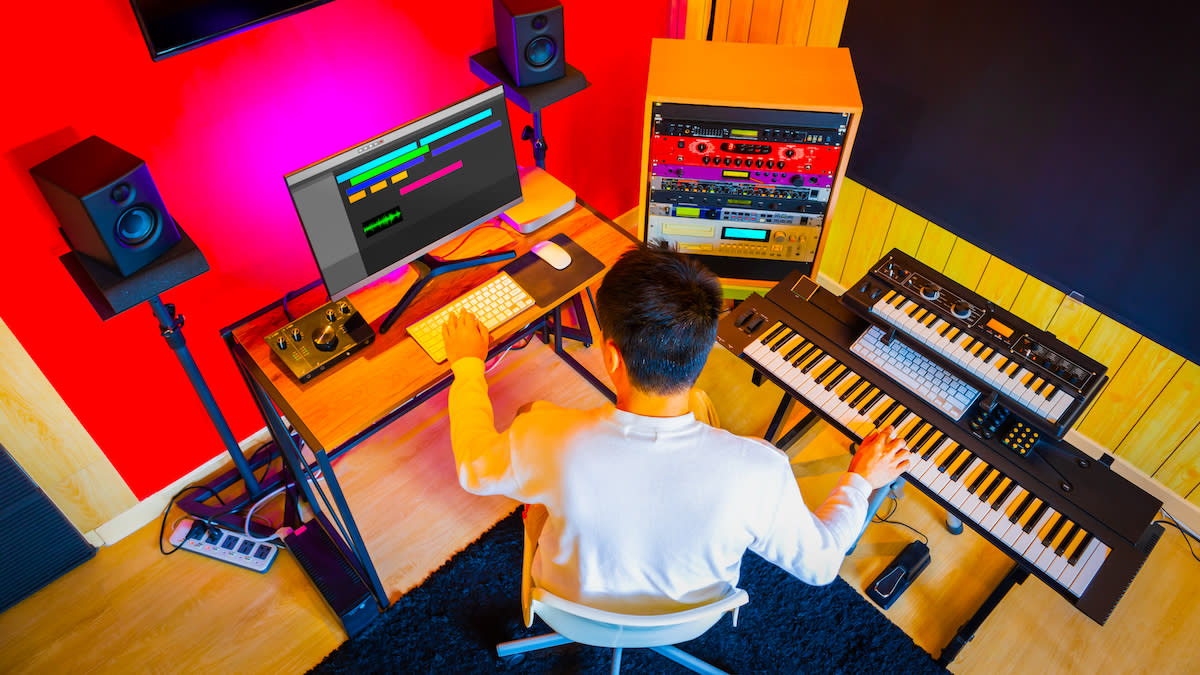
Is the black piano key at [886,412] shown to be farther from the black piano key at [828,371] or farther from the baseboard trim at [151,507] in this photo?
the baseboard trim at [151,507]

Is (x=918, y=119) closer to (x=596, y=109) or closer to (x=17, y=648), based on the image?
(x=596, y=109)

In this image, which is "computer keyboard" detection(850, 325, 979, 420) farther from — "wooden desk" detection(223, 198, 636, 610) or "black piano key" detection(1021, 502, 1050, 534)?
"wooden desk" detection(223, 198, 636, 610)

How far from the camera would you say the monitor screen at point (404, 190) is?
184 centimetres

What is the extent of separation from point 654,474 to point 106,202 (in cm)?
128

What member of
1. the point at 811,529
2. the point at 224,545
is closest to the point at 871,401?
the point at 811,529

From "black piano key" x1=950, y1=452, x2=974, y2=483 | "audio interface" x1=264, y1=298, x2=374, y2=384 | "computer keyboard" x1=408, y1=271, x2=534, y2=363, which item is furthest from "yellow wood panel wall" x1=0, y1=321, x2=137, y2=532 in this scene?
"black piano key" x1=950, y1=452, x2=974, y2=483

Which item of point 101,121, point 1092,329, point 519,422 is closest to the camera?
point 519,422

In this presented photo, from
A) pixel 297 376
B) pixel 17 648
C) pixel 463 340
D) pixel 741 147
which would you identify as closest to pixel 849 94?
pixel 741 147

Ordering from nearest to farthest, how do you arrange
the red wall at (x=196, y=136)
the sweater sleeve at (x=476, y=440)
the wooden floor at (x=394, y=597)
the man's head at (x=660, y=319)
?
1. the man's head at (x=660, y=319)
2. the sweater sleeve at (x=476, y=440)
3. the red wall at (x=196, y=136)
4. the wooden floor at (x=394, y=597)

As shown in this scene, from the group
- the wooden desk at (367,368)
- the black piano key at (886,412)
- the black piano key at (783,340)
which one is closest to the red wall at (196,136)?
the wooden desk at (367,368)

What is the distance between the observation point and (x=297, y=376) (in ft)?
6.55

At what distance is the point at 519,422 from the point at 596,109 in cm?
186

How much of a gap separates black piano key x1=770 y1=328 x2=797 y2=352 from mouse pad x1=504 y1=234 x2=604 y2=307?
59cm

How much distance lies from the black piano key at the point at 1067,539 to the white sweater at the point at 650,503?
69cm
